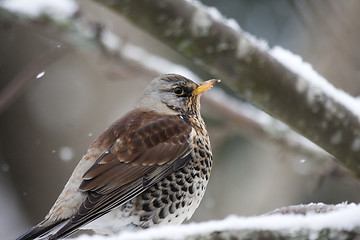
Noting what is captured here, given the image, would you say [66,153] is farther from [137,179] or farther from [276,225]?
[276,225]

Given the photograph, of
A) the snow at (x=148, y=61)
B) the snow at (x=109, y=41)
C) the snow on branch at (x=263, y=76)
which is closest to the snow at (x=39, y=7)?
the snow at (x=109, y=41)

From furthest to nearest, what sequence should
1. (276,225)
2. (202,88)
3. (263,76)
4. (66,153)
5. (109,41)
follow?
(66,153), (109,41), (202,88), (263,76), (276,225)

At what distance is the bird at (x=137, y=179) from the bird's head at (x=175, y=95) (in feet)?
0.54

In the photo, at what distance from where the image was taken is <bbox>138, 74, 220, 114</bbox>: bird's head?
3613 mm

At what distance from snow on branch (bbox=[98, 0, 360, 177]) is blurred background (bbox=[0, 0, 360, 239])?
218cm

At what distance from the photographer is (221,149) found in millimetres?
7047

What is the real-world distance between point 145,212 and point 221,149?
4.18 metres

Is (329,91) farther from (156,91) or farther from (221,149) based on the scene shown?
(221,149)

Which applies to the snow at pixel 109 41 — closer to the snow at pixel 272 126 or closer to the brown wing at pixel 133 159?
the snow at pixel 272 126

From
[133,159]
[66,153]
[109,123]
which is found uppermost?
[109,123]

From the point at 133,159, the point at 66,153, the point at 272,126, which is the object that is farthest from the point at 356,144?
the point at 66,153

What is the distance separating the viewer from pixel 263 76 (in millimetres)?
2668

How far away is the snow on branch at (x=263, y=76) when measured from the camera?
2.58m

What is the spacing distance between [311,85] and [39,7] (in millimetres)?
2051
